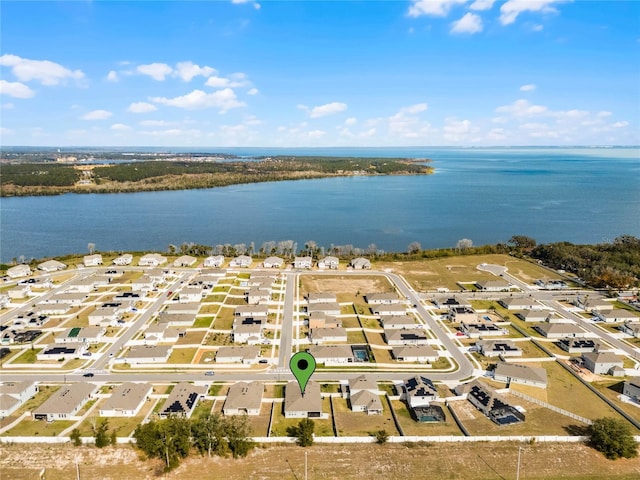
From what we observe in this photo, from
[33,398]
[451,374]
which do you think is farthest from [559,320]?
[33,398]

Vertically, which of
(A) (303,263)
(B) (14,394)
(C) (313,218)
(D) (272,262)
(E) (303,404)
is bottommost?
(E) (303,404)

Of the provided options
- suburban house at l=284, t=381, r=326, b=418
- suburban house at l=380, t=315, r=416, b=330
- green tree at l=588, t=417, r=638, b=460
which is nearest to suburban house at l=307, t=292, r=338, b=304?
suburban house at l=380, t=315, r=416, b=330

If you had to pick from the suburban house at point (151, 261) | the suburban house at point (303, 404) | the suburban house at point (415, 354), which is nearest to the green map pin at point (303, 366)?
the suburban house at point (303, 404)

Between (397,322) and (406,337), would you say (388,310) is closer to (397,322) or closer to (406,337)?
(397,322)

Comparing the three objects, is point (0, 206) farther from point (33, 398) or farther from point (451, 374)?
point (451, 374)

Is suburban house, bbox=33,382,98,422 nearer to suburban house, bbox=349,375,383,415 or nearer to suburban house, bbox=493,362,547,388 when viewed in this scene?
suburban house, bbox=349,375,383,415

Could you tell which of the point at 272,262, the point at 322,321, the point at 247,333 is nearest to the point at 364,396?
the point at 322,321

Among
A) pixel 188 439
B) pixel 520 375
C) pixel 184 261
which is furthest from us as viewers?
pixel 184 261
